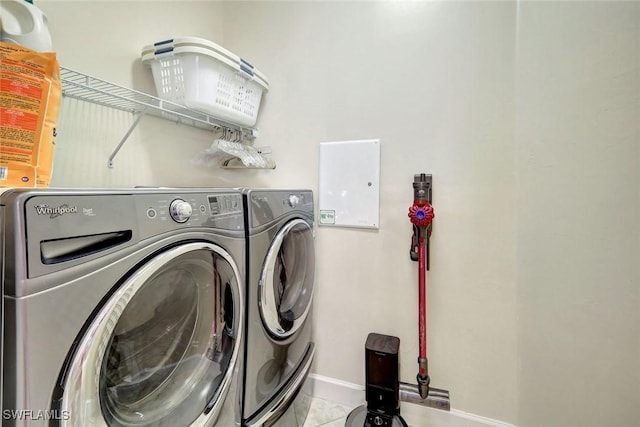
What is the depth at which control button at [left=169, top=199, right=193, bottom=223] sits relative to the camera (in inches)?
26.9

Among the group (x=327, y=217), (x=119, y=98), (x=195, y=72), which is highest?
(x=195, y=72)

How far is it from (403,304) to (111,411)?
1287 millimetres

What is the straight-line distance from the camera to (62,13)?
1036mm

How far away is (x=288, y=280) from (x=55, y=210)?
1.00 meters

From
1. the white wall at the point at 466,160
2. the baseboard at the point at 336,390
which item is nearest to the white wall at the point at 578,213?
the white wall at the point at 466,160

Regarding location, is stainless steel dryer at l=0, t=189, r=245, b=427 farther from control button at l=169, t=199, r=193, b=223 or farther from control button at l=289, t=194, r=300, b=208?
control button at l=289, t=194, r=300, b=208

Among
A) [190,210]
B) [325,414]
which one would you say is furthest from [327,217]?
[325,414]

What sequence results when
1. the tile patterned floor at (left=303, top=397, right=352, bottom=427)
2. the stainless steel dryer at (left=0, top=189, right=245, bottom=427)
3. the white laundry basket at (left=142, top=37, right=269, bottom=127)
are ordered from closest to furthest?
the stainless steel dryer at (left=0, top=189, right=245, bottom=427) < the white laundry basket at (left=142, top=37, right=269, bottom=127) < the tile patterned floor at (left=303, top=397, right=352, bottom=427)

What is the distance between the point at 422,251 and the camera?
134cm

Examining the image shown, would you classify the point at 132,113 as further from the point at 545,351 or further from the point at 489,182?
the point at 545,351

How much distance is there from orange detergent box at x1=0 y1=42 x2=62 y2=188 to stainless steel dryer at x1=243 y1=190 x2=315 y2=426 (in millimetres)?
570

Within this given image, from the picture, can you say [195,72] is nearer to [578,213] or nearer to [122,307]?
[122,307]

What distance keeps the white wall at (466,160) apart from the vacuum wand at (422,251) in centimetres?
11

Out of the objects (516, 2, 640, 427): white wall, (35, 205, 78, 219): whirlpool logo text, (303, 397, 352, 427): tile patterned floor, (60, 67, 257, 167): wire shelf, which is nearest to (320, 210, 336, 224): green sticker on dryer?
(60, 67, 257, 167): wire shelf
